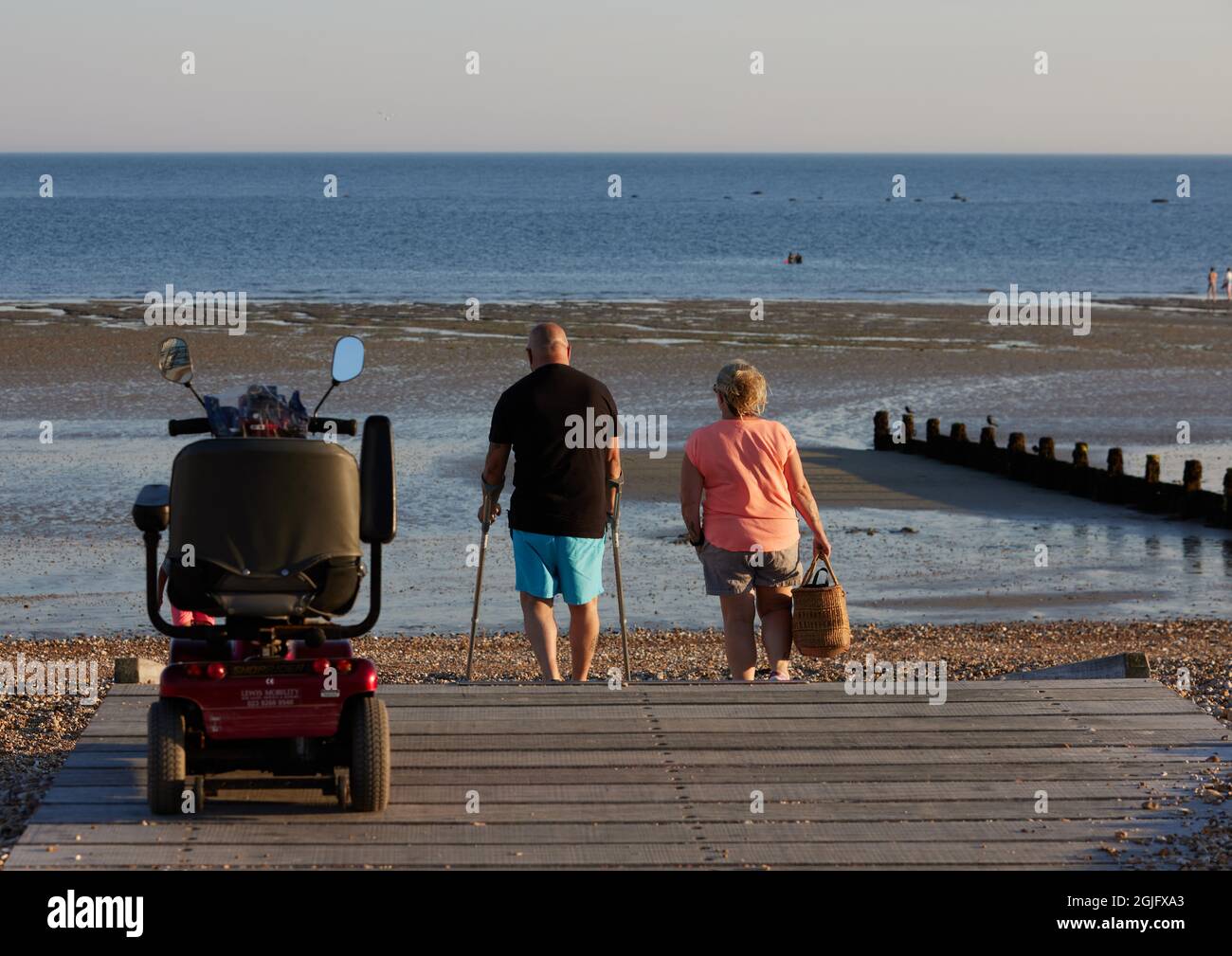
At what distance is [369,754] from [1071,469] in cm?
1620

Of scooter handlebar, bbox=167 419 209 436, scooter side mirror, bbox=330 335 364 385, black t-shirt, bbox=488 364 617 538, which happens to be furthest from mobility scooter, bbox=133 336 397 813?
black t-shirt, bbox=488 364 617 538

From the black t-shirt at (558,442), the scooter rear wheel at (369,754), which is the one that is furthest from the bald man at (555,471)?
the scooter rear wheel at (369,754)

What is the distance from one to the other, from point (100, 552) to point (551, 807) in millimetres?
11279

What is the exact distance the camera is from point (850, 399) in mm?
29297

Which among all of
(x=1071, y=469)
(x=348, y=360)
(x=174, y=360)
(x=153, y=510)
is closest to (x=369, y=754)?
(x=153, y=510)

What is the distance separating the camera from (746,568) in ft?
26.5

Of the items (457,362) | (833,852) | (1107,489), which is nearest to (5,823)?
(833,852)

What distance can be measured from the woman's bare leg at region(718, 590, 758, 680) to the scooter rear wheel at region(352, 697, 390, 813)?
259 cm

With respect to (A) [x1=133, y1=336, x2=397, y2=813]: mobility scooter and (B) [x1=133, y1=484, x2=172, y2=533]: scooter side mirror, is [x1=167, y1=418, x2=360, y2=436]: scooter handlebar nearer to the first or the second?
(A) [x1=133, y1=336, x2=397, y2=813]: mobility scooter

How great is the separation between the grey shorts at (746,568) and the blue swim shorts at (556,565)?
51cm

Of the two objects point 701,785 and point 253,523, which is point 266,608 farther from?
point 701,785

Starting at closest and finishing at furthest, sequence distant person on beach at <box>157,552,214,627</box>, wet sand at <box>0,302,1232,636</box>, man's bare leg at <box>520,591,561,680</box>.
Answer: distant person on beach at <box>157,552,214,627</box> < man's bare leg at <box>520,591,561,680</box> < wet sand at <box>0,302,1232,636</box>

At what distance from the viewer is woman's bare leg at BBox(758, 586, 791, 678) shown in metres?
8.18
